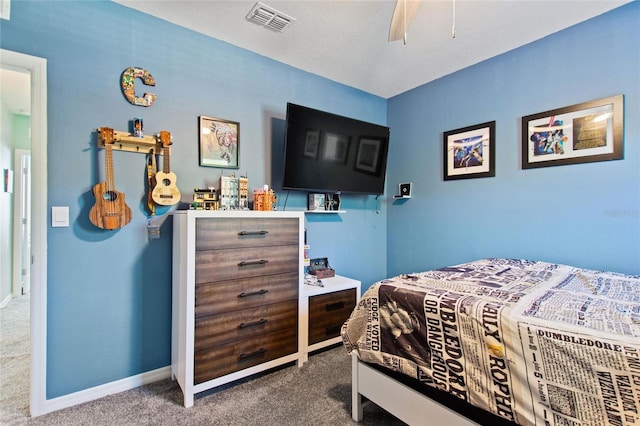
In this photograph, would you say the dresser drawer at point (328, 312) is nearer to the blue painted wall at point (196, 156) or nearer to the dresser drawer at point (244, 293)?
the dresser drawer at point (244, 293)

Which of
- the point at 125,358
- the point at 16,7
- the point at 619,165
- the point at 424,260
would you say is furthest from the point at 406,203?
the point at 16,7

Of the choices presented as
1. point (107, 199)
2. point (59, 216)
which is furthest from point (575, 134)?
point (59, 216)

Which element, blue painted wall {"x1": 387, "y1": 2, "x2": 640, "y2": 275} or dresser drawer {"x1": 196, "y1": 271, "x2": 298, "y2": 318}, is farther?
blue painted wall {"x1": 387, "y1": 2, "x2": 640, "y2": 275}

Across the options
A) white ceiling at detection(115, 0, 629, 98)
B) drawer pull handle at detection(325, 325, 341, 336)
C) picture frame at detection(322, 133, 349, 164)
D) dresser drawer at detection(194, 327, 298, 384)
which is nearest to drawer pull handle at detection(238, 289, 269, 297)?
dresser drawer at detection(194, 327, 298, 384)

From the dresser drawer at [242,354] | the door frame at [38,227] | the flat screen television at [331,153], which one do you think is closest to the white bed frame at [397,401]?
the dresser drawer at [242,354]

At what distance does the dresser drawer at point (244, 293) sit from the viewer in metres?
1.85

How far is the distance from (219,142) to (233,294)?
121 cm

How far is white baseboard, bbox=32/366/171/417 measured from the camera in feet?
5.70

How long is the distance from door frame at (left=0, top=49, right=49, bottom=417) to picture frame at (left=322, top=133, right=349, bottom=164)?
1.94m

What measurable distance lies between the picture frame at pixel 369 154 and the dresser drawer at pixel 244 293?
137 centimetres

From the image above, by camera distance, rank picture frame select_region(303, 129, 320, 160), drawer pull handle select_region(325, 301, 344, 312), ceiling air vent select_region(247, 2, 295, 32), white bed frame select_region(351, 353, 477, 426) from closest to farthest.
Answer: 1. white bed frame select_region(351, 353, 477, 426)
2. ceiling air vent select_region(247, 2, 295, 32)
3. drawer pull handle select_region(325, 301, 344, 312)
4. picture frame select_region(303, 129, 320, 160)

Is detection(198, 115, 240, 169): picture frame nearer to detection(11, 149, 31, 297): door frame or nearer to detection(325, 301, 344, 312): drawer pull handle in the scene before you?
detection(325, 301, 344, 312): drawer pull handle

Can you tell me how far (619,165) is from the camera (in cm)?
199

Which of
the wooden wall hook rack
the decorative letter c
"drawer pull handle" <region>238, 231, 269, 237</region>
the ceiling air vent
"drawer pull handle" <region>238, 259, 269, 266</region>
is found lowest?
"drawer pull handle" <region>238, 259, 269, 266</region>
